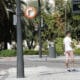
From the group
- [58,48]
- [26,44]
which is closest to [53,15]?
[26,44]

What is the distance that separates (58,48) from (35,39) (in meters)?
11.8

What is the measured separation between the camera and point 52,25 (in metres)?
48.9

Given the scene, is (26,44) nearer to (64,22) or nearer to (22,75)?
(64,22)

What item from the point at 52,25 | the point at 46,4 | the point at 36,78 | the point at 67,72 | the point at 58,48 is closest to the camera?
the point at 36,78

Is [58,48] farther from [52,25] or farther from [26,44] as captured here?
[26,44]

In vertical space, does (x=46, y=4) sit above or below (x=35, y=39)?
above

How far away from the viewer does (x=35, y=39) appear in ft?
170

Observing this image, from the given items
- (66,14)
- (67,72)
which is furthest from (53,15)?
(67,72)

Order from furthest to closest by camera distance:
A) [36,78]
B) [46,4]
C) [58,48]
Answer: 1. [46,4]
2. [58,48]
3. [36,78]

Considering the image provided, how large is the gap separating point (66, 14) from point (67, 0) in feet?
6.74

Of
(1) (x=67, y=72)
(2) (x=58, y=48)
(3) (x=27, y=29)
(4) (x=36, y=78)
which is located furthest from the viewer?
(3) (x=27, y=29)

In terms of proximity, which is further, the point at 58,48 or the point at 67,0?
the point at 67,0

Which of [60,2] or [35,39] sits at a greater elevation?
[60,2]

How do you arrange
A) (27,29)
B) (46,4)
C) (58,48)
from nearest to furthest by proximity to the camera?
1. (58,48)
2. (27,29)
3. (46,4)
